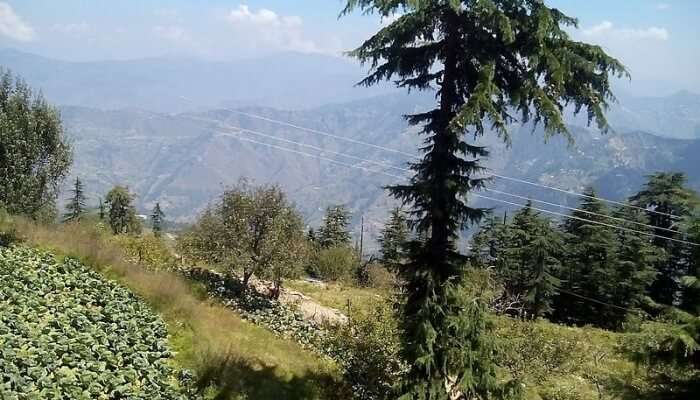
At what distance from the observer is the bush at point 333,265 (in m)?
53.3

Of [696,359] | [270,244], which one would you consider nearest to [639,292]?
[270,244]

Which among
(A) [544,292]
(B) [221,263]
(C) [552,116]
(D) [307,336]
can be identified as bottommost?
(A) [544,292]

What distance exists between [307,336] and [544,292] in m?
33.2

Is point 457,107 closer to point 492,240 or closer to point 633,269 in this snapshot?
point 633,269

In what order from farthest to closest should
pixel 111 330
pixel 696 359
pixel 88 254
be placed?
pixel 88 254, pixel 111 330, pixel 696 359

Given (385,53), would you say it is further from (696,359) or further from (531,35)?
(696,359)

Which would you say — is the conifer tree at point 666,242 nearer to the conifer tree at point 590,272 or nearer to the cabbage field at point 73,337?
the conifer tree at point 590,272

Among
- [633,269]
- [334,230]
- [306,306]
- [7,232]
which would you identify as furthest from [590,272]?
[7,232]

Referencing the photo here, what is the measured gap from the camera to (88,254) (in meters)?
19.5

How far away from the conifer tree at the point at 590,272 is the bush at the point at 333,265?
21207mm

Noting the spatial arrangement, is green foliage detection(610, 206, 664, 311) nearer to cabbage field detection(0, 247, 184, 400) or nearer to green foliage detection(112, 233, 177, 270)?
green foliage detection(112, 233, 177, 270)

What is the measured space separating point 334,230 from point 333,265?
2336 cm

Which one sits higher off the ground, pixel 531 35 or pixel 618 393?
pixel 531 35

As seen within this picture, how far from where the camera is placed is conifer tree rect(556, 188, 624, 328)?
49.0 metres
